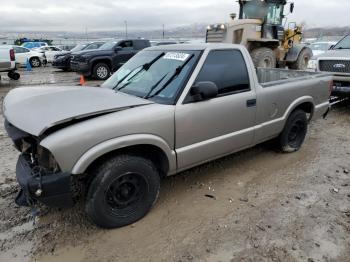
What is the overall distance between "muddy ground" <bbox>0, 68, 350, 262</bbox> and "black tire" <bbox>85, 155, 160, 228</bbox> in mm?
142

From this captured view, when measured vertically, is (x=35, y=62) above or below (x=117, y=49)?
below

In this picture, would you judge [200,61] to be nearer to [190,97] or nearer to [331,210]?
[190,97]

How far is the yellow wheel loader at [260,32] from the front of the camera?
1089 centimetres

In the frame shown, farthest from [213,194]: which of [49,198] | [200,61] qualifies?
[49,198]

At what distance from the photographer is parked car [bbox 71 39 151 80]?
14.3m

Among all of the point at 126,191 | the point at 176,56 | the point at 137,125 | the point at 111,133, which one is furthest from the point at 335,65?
the point at 111,133

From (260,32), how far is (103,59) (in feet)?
23.0

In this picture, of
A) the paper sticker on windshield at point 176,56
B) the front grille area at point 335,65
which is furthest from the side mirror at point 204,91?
the front grille area at point 335,65

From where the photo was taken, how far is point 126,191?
126 inches

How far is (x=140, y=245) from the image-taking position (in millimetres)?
3008

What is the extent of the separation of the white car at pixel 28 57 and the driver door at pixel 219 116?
21.8 m

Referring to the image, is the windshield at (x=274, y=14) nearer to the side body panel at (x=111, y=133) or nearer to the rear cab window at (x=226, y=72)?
the rear cab window at (x=226, y=72)

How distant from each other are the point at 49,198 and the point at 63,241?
1.81 feet

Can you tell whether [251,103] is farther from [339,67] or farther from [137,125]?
[339,67]
